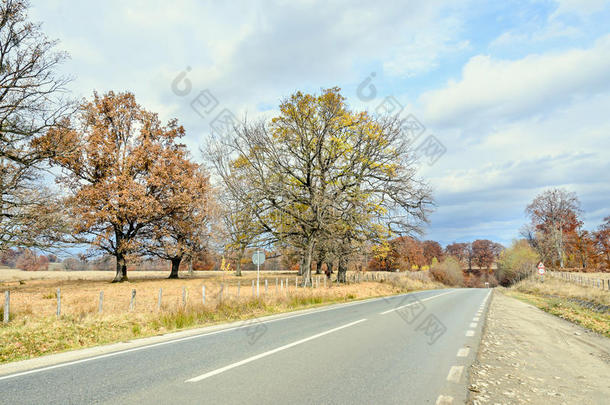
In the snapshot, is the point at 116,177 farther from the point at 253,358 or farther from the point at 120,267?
the point at 253,358

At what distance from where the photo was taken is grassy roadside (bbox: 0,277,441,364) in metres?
8.33

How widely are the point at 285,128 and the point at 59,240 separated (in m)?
15.9

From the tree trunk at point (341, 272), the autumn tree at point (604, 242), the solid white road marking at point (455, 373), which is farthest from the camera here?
the autumn tree at point (604, 242)

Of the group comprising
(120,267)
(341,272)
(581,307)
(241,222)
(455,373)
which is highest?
(241,222)

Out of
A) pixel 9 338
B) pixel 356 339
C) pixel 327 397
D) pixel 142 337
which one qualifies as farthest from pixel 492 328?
pixel 9 338

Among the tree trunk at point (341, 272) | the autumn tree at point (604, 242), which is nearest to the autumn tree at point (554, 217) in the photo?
the autumn tree at point (604, 242)

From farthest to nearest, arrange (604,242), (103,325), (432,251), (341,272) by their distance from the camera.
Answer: (432,251) → (604,242) → (341,272) → (103,325)

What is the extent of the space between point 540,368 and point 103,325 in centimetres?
1055

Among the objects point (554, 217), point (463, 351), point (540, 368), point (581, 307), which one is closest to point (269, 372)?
point (463, 351)

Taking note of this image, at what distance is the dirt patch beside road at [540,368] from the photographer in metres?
4.79

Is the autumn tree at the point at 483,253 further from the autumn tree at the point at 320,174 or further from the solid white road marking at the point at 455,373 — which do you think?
the solid white road marking at the point at 455,373

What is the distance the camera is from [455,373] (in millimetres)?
5727

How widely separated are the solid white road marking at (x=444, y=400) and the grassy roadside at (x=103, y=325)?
7.97m

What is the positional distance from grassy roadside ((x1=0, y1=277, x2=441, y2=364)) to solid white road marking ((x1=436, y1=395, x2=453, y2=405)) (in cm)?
797
